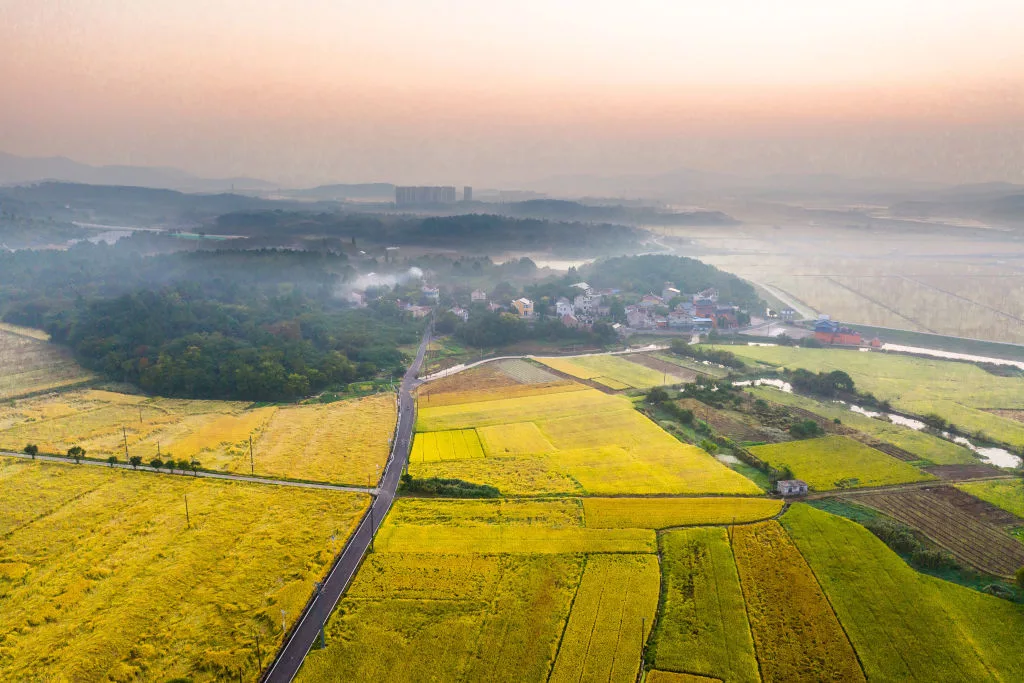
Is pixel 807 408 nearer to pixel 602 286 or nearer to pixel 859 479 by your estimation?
pixel 859 479

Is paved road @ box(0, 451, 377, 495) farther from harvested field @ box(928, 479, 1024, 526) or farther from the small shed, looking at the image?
harvested field @ box(928, 479, 1024, 526)

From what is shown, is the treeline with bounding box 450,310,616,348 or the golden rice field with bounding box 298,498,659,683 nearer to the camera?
the golden rice field with bounding box 298,498,659,683

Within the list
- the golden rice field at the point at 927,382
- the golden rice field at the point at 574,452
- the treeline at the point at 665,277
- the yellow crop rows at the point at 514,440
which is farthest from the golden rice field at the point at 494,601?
the treeline at the point at 665,277

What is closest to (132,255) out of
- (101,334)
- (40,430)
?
(101,334)

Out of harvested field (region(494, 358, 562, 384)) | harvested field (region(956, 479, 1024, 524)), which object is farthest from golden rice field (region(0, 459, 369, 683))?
harvested field (region(956, 479, 1024, 524))

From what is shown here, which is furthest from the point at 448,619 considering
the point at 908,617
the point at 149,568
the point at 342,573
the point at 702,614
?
the point at 908,617

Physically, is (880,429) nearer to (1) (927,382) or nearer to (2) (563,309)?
(1) (927,382)
